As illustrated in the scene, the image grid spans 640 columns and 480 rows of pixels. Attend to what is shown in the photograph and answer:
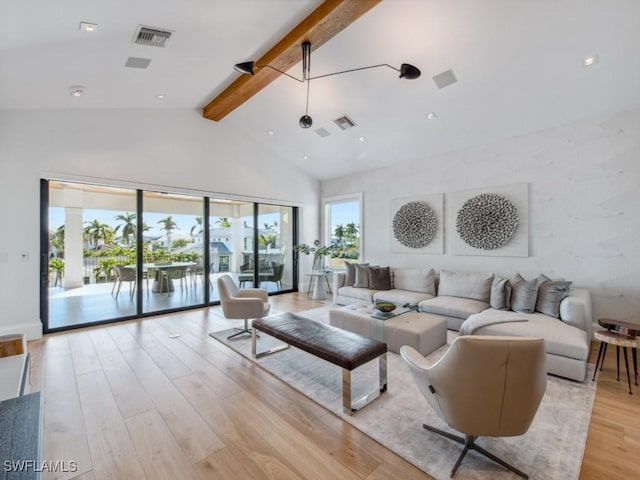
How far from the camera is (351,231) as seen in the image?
716 cm

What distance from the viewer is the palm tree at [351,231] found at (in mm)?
7035

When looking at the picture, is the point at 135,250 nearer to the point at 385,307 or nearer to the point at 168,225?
the point at 168,225

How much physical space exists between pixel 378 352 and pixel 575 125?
14.0ft

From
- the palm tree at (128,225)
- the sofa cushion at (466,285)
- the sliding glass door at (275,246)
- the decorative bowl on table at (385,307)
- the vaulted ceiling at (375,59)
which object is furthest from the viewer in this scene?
the sliding glass door at (275,246)

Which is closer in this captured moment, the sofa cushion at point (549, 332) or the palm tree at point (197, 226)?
the sofa cushion at point (549, 332)

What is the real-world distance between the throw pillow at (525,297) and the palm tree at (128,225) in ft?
19.7

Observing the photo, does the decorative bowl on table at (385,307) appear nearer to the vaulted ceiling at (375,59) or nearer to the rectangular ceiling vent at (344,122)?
the vaulted ceiling at (375,59)

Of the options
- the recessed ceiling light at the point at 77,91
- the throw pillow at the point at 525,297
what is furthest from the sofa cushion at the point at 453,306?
the recessed ceiling light at the point at 77,91

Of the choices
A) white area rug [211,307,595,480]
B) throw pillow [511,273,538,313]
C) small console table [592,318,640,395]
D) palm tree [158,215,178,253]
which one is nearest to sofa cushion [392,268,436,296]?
throw pillow [511,273,538,313]

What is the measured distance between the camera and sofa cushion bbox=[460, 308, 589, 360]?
281 centimetres

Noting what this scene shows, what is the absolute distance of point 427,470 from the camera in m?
1.81

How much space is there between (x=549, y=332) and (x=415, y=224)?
3011mm

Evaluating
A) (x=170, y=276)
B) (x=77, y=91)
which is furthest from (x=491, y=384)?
(x=170, y=276)

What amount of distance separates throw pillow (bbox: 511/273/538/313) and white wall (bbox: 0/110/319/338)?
505 centimetres
